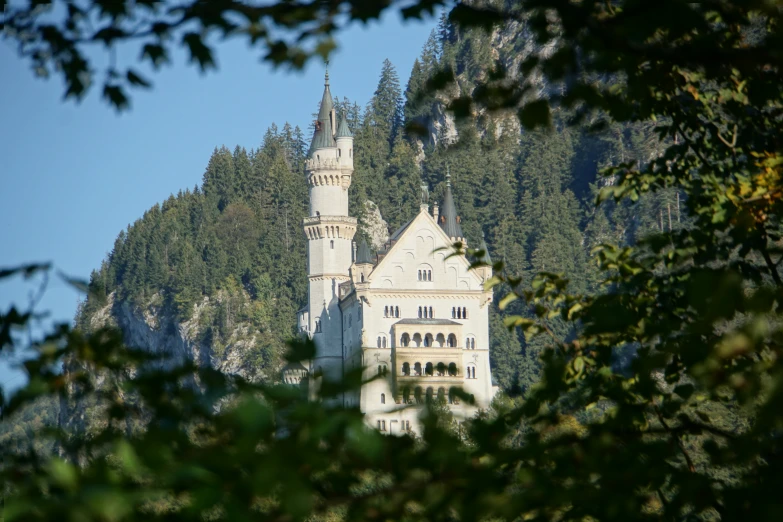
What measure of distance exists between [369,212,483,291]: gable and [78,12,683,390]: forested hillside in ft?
95.6

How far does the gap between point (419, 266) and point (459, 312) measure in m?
3.95

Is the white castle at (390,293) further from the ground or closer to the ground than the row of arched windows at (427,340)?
further from the ground

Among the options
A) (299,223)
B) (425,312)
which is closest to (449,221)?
(425,312)

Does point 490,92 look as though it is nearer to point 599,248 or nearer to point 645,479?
point 645,479

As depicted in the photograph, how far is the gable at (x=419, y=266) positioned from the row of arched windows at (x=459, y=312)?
48.7 inches

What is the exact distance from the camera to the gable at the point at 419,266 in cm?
8544

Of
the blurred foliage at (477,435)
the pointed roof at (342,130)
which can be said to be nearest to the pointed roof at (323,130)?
the pointed roof at (342,130)

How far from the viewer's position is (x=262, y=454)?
4.14 metres

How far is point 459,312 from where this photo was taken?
280 ft

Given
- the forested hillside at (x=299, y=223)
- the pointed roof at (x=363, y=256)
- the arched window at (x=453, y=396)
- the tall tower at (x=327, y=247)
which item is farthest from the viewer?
the forested hillside at (x=299, y=223)

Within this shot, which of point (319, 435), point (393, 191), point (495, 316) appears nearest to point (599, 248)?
point (319, 435)

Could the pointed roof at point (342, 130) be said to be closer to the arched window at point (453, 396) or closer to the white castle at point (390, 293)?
the white castle at point (390, 293)

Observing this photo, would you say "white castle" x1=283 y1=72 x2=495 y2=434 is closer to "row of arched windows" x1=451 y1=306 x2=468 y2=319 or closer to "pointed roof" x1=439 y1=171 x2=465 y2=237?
"row of arched windows" x1=451 y1=306 x2=468 y2=319

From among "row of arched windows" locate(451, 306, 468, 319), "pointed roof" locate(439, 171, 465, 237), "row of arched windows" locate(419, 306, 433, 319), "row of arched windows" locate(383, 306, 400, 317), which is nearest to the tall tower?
"row of arched windows" locate(383, 306, 400, 317)
